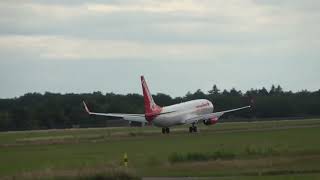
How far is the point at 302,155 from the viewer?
5262cm

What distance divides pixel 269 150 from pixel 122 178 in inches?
750

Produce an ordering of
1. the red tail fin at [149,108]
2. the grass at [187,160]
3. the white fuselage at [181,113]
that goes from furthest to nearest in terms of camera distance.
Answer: the white fuselage at [181,113] → the red tail fin at [149,108] → the grass at [187,160]

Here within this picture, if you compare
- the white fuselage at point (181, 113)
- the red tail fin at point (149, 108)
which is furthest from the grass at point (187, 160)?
the white fuselage at point (181, 113)

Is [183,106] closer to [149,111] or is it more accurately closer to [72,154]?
[149,111]

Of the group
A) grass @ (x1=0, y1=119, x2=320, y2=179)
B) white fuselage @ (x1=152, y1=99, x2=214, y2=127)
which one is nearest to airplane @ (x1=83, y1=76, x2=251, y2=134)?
white fuselage @ (x1=152, y1=99, x2=214, y2=127)

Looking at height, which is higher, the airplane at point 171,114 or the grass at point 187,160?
the airplane at point 171,114

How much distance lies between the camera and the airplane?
324 ft

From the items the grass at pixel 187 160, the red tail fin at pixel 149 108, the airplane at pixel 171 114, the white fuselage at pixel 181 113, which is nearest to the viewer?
the grass at pixel 187 160

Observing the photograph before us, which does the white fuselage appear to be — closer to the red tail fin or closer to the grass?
the red tail fin

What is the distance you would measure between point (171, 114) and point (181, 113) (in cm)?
228

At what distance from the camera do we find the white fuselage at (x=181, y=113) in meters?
99.8

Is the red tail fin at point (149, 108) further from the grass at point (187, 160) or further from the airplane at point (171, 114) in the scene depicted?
the grass at point (187, 160)

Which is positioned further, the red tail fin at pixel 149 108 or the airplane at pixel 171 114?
the airplane at pixel 171 114

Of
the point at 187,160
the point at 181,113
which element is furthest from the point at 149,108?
the point at 187,160
